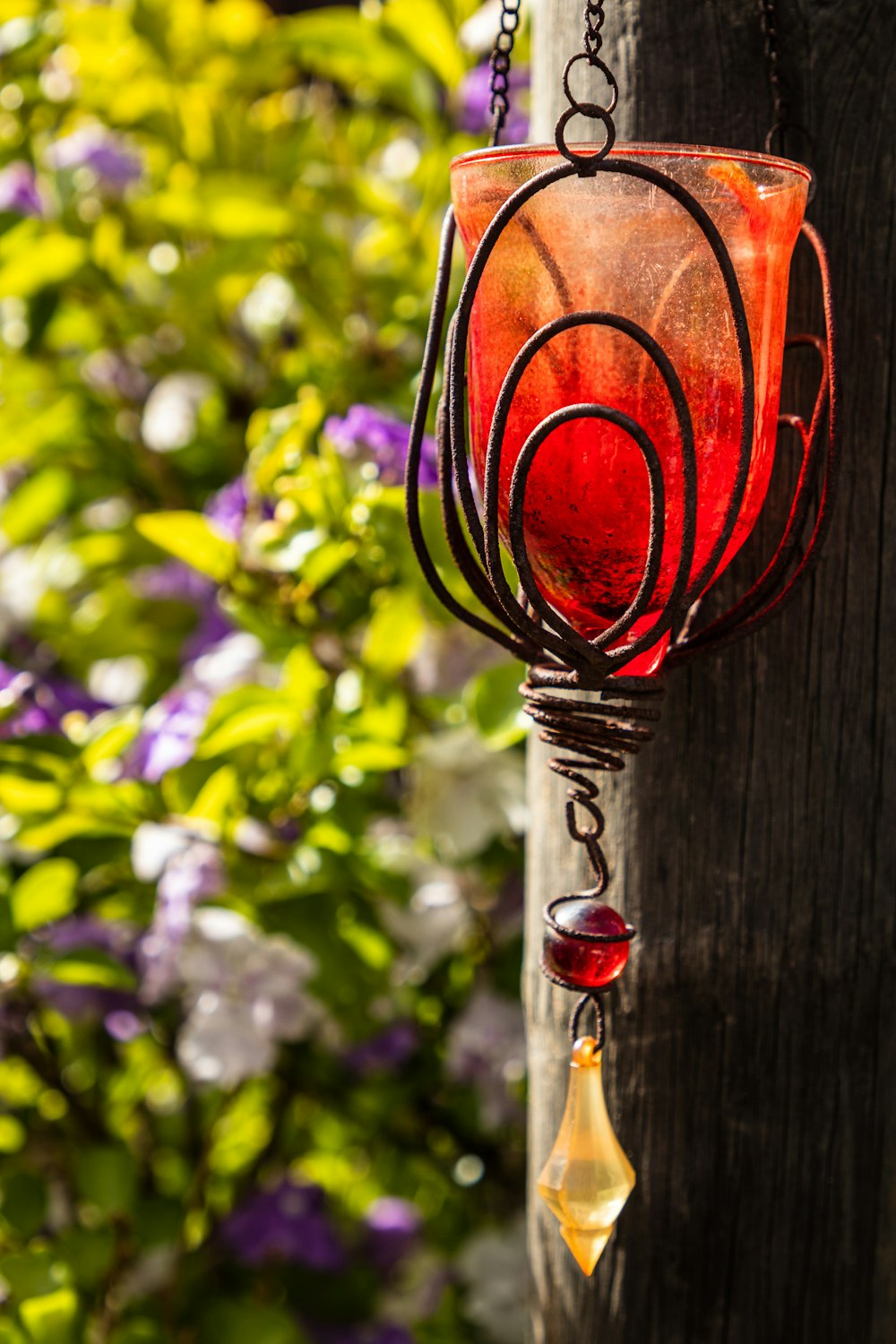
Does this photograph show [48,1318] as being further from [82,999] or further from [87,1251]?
[82,999]

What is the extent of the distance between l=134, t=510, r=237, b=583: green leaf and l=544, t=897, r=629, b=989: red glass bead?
0.57m

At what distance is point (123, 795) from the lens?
1.12 m

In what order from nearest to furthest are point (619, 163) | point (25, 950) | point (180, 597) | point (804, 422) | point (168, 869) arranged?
point (619, 163) → point (804, 422) → point (168, 869) → point (25, 950) → point (180, 597)

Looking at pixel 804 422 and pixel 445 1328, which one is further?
pixel 445 1328

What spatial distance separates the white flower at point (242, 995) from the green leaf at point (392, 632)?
260 mm


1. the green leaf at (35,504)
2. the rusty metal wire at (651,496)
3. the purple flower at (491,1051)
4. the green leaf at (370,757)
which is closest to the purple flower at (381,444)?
the green leaf at (370,757)

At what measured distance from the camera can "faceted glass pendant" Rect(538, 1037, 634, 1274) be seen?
65 centimetres

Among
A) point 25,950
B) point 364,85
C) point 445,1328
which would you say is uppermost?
point 364,85

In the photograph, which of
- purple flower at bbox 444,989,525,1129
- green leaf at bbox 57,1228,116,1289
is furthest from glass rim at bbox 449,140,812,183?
green leaf at bbox 57,1228,116,1289

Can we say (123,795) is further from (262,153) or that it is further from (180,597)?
(262,153)

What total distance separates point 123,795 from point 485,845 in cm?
34

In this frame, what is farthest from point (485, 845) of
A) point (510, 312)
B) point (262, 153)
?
→ point (262, 153)

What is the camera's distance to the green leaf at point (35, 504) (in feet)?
5.03

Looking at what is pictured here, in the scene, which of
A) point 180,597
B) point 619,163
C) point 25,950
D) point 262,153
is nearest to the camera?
point 619,163
